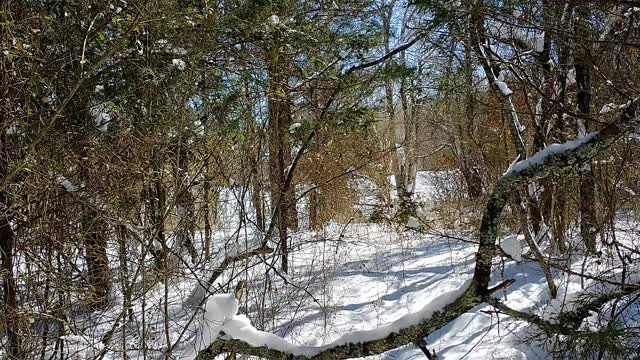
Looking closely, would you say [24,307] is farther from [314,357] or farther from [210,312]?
[314,357]

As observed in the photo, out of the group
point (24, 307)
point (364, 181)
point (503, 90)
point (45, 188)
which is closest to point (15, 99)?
point (45, 188)

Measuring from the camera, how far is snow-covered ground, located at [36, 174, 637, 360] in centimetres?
306

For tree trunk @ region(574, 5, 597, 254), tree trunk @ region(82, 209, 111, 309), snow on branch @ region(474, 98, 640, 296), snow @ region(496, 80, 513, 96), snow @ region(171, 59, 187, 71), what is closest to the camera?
snow on branch @ region(474, 98, 640, 296)

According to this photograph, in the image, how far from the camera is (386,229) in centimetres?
732

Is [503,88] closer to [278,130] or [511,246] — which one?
[511,246]

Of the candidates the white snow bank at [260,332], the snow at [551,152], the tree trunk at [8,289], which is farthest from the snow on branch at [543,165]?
the tree trunk at [8,289]

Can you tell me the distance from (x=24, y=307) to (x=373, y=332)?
6.28ft

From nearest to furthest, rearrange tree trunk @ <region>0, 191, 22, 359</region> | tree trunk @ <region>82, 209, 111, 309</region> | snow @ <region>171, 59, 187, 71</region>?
tree trunk @ <region>0, 191, 22, 359</region> < tree trunk @ <region>82, 209, 111, 309</region> < snow @ <region>171, 59, 187, 71</region>

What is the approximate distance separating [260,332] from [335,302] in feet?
8.15

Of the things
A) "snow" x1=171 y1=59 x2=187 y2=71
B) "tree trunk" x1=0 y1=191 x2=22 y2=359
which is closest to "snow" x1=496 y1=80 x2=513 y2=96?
"snow" x1=171 y1=59 x2=187 y2=71

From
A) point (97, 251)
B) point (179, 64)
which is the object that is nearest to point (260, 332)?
point (97, 251)

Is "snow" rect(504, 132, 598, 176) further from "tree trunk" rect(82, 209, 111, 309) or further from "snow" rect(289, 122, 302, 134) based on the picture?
"snow" rect(289, 122, 302, 134)

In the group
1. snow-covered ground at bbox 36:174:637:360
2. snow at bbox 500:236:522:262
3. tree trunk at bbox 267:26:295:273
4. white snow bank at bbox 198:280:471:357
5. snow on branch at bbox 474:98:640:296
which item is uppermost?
tree trunk at bbox 267:26:295:273

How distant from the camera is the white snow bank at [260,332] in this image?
6.50 ft
